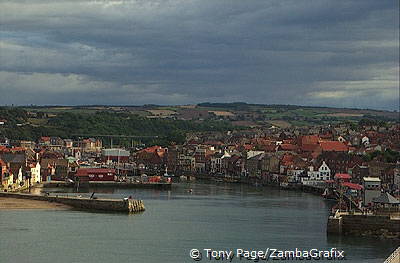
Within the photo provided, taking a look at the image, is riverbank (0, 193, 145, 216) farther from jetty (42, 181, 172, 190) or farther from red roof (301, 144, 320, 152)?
red roof (301, 144, 320, 152)

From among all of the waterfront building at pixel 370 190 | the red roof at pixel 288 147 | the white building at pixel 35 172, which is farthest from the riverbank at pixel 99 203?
the red roof at pixel 288 147

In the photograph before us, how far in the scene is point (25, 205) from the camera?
180 feet

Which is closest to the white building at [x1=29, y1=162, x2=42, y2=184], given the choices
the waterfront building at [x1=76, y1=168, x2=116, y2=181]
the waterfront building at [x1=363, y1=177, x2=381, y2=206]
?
the waterfront building at [x1=76, y1=168, x2=116, y2=181]

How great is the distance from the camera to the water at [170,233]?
35.8 metres

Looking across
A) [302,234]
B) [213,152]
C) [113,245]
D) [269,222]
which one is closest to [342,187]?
[269,222]

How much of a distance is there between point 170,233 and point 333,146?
55783 mm

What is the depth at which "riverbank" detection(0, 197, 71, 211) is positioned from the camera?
53.6 metres

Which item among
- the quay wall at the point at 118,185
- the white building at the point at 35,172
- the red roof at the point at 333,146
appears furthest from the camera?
the red roof at the point at 333,146

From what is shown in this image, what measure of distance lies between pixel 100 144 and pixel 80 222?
3792 inches

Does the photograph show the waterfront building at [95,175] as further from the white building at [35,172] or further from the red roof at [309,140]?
the red roof at [309,140]

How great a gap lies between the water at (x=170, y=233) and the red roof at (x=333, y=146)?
3413 centimetres

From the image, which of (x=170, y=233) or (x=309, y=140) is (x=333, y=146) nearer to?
(x=309, y=140)

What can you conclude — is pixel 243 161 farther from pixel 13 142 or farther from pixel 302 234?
pixel 302 234

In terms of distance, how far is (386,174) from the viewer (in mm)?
73188
